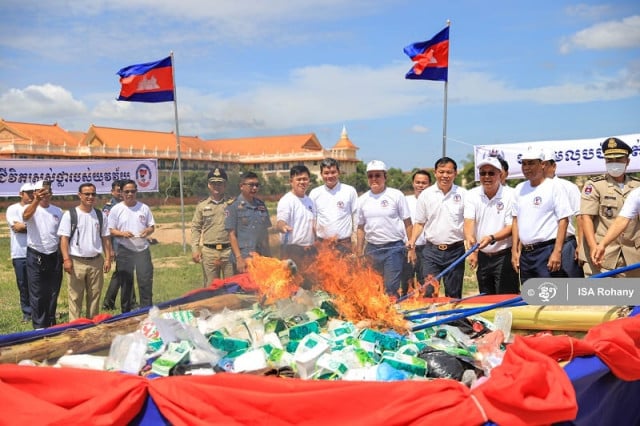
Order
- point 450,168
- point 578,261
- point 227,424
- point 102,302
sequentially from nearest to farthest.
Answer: point 227,424 → point 578,261 → point 450,168 → point 102,302

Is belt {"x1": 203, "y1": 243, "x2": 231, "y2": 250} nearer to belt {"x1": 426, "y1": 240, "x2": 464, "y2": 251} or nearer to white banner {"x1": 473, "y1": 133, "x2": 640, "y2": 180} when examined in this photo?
belt {"x1": 426, "y1": 240, "x2": 464, "y2": 251}

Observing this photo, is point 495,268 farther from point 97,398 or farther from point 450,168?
point 97,398

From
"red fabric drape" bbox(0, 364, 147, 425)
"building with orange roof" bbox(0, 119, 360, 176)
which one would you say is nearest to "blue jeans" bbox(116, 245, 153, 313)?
"red fabric drape" bbox(0, 364, 147, 425)

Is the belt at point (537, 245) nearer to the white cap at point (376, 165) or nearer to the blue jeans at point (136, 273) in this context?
the white cap at point (376, 165)

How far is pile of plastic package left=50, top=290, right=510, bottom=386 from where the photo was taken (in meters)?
2.77

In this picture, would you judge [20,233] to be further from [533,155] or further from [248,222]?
[533,155]

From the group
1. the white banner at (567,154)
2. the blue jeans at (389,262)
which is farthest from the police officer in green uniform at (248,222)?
the white banner at (567,154)

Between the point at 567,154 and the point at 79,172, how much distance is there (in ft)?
33.3

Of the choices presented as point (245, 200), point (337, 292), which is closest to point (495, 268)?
point (337, 292)

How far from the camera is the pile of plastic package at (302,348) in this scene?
9.07 ft

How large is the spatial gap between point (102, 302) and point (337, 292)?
14.4ft

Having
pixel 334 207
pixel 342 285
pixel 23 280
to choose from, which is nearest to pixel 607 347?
pixel 342 285

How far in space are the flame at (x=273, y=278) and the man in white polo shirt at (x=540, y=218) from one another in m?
2.04

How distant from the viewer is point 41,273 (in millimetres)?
5969
